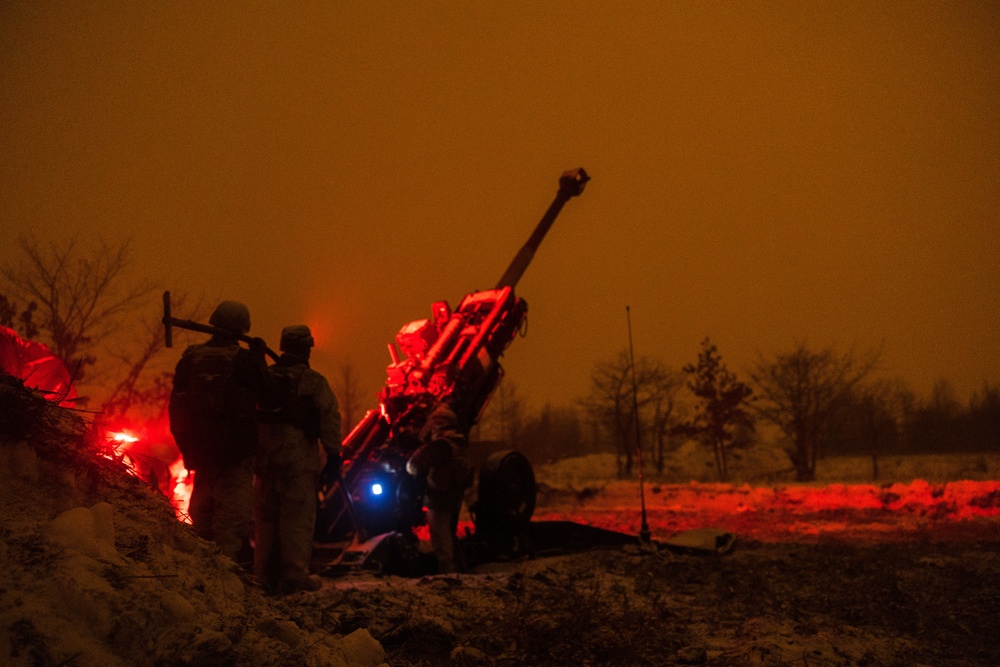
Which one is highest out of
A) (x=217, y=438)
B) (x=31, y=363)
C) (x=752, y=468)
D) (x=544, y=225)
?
Answer: (x=544, y=225)

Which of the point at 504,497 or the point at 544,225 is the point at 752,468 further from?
the point at 504,497

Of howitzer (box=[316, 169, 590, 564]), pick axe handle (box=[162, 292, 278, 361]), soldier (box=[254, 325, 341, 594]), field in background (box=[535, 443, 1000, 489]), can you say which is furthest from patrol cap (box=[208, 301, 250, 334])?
field in background (box=[535, 443, 1000, 489])

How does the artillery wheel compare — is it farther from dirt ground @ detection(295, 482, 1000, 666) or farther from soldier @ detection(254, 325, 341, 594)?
soldier @ detection(254, 325, 341, 594)

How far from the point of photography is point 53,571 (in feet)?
7.11

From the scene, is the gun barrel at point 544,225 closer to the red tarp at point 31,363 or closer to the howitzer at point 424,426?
the howitzer at point 424,426

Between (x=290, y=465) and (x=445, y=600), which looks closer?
(x=445, y=600)

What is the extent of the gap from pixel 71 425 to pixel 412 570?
4.37m

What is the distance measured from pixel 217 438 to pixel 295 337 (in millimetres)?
1280

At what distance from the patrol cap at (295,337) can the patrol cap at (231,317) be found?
0.43 metres

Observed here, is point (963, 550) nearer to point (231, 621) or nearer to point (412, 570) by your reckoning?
point (412, 570)

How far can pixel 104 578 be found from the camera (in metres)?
2.29

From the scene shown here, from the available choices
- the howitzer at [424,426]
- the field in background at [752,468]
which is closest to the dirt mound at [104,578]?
the howitzer at [424,426]

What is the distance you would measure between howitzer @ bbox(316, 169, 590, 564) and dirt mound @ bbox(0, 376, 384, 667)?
320 centimetres

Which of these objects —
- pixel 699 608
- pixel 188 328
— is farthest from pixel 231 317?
pixel 699 608
